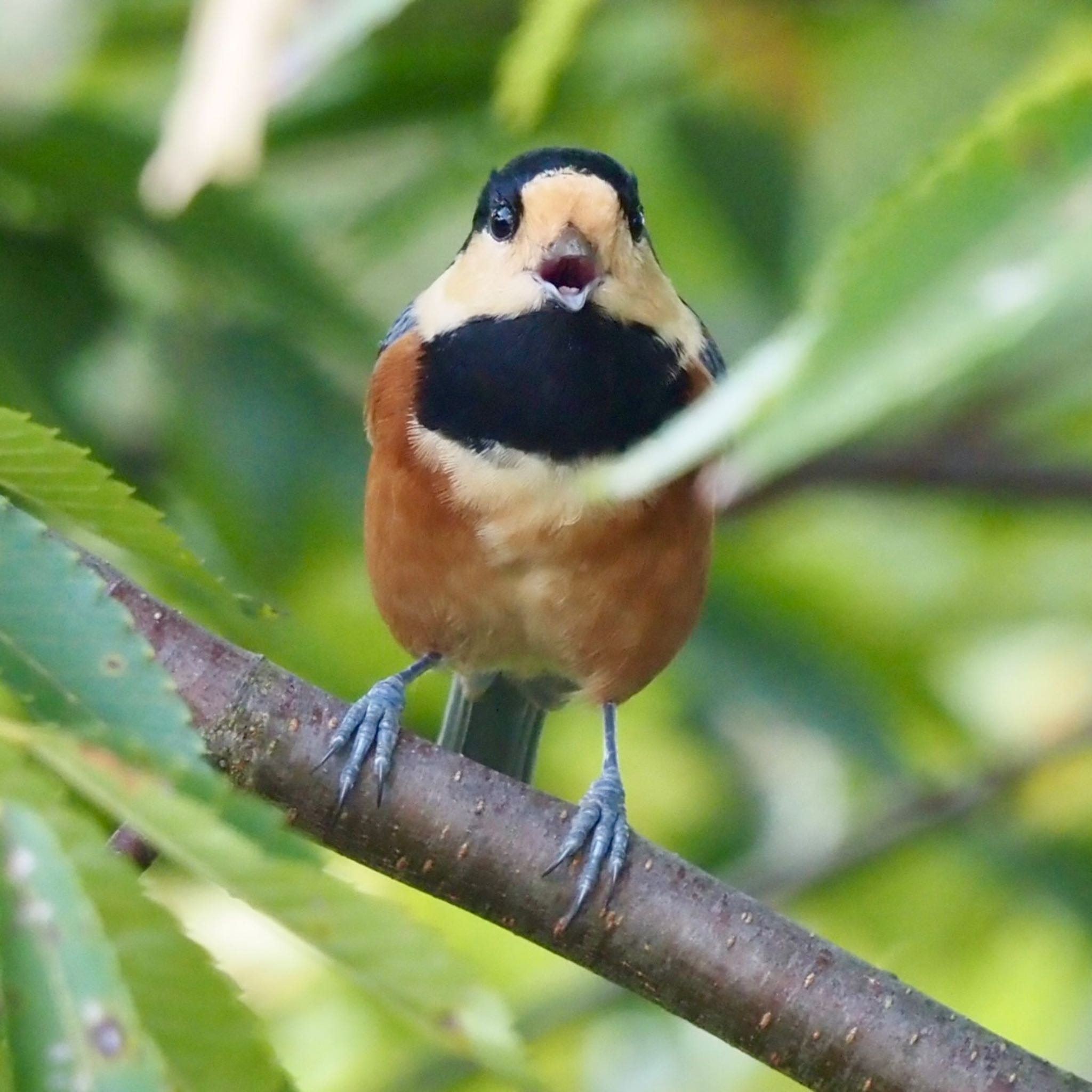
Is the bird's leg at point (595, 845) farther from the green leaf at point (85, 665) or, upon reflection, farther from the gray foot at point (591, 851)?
the green leaf at point (85, 665)

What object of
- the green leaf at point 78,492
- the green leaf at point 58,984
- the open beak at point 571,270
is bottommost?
Answer: the green leaf at point 58,984

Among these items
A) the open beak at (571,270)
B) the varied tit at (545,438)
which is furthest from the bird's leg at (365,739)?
the open beak at (571,270)

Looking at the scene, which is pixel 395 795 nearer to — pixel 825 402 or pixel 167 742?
pixel 167 742

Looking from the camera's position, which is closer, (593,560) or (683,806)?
(593,560)

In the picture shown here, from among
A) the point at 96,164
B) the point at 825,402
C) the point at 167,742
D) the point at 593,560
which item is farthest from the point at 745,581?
the point at 825,402

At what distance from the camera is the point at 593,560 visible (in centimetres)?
318

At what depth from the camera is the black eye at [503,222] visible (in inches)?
124

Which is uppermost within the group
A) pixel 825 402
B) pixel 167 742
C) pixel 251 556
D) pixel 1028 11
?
pixel 1028 11

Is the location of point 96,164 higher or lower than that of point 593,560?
higher

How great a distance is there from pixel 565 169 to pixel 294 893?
2.09 metres

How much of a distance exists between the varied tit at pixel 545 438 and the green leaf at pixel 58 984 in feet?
5.69

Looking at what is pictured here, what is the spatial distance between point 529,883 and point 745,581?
7.10ft

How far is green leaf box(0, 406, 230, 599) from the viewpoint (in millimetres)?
1572

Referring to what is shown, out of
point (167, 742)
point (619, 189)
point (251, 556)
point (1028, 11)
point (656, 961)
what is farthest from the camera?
point (1028, 11)
